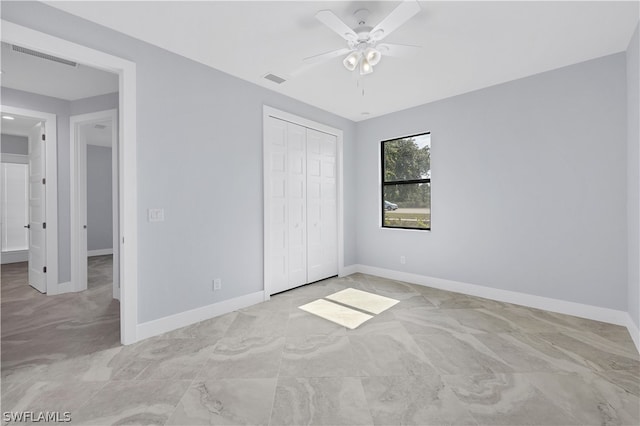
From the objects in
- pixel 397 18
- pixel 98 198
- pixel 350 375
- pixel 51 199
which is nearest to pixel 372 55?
pixel 397 18

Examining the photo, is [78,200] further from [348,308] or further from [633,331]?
[633,331]

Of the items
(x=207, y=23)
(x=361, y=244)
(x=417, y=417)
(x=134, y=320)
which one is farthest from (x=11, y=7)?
(x=361, y=244)

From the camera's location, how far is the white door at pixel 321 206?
14.7 feet

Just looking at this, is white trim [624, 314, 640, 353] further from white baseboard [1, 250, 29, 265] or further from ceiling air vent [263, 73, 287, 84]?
white baseboard [1, 250, 29, 265]

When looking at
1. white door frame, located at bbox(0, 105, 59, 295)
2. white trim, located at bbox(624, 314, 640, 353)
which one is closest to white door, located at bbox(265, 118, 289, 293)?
white door frame, located at bbox(0, 105, 59, 295)

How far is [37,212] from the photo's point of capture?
4207 millimetres

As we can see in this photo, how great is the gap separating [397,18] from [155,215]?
268 cm

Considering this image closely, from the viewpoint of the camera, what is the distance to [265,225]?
3.71m

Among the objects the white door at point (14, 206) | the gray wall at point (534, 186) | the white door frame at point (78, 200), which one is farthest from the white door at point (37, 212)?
the gray wall at point (534, 186)

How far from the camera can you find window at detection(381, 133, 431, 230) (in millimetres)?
4461

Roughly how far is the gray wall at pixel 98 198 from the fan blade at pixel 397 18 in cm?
782

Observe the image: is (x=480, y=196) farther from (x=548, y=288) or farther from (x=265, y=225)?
(x=265, y=225)

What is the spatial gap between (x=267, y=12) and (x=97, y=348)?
10.5 ft

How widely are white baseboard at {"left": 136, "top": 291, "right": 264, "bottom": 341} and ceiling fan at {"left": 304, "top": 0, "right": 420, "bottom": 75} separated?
109 inches
